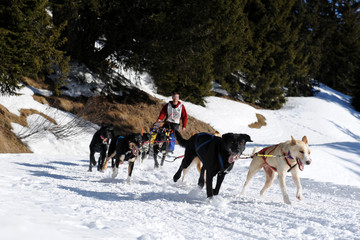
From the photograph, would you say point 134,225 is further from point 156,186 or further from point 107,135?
point 107,135

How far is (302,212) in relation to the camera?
478 cm

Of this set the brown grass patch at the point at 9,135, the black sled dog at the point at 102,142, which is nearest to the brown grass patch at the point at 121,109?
the brown grass patch at the point at 9,135

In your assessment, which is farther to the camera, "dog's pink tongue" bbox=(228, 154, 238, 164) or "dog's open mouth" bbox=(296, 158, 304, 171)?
"dog's open mouth" bbox=(296, 158, 304, 171)

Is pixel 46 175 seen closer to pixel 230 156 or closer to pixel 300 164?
pixel 230 156

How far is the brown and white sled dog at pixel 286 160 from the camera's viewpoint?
5.30 meters

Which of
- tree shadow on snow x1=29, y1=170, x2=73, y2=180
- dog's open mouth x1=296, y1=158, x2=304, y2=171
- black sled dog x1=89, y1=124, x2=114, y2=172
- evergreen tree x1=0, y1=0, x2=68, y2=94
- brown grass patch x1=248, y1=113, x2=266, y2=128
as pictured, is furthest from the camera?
brown grass patch x1=248, y1=113, x2=266, y2=128

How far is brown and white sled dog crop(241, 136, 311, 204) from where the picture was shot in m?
5.30

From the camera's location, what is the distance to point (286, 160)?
5.49m

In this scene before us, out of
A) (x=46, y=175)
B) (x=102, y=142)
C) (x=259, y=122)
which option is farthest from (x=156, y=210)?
(x=259, y=122)

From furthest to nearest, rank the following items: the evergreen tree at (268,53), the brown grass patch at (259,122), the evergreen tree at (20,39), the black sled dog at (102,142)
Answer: the evergreen tree at (268,53), the brown grass patch at (259,122), the evergreen tree at (20,39), the black sled dog at (102,142)

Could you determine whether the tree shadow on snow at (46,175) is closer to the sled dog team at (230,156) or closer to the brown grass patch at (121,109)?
the sled dog team at (230,156)

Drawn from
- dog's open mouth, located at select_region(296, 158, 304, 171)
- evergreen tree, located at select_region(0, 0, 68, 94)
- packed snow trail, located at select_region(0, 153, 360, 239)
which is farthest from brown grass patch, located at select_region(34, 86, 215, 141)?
dog's open mouth, located at select_region(296, 158, 304, 171)

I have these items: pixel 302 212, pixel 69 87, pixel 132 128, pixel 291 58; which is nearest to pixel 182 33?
pixel 132 128

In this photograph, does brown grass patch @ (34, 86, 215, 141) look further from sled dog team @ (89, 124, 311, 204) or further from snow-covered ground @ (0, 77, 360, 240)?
sled dog team @ (89, 124, 311, 204)
